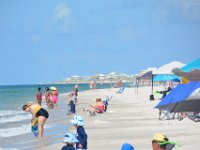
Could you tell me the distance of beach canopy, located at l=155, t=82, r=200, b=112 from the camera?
18.8 ft

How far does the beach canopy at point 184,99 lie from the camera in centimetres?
573

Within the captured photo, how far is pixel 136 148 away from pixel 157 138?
16.1ft

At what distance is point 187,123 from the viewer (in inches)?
603

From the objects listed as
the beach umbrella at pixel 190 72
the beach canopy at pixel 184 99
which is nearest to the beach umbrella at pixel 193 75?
the beach umbrella at pixel 190 72

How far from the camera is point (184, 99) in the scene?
18.6 ft

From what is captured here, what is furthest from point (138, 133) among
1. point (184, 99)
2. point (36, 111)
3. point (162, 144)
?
point (184, 99)

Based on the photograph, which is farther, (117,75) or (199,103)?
(117,75)

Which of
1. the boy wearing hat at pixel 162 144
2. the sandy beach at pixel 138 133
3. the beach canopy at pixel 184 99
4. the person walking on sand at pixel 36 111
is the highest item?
the beach canopy at pixel 184 99

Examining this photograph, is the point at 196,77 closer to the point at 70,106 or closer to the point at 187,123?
the point at 187,123

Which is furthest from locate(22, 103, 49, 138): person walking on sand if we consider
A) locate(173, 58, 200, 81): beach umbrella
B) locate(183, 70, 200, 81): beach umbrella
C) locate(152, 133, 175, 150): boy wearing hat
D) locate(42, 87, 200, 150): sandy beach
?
locate(183, 70, 200, 81): beach umbrella

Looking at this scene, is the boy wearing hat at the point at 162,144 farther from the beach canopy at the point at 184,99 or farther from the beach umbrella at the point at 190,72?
the beach umbrella at the point at 190,72

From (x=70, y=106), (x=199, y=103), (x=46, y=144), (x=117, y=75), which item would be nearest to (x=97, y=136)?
(x=46, y=144)

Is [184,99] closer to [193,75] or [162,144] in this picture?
[193,75]

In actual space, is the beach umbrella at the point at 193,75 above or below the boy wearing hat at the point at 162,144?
above
